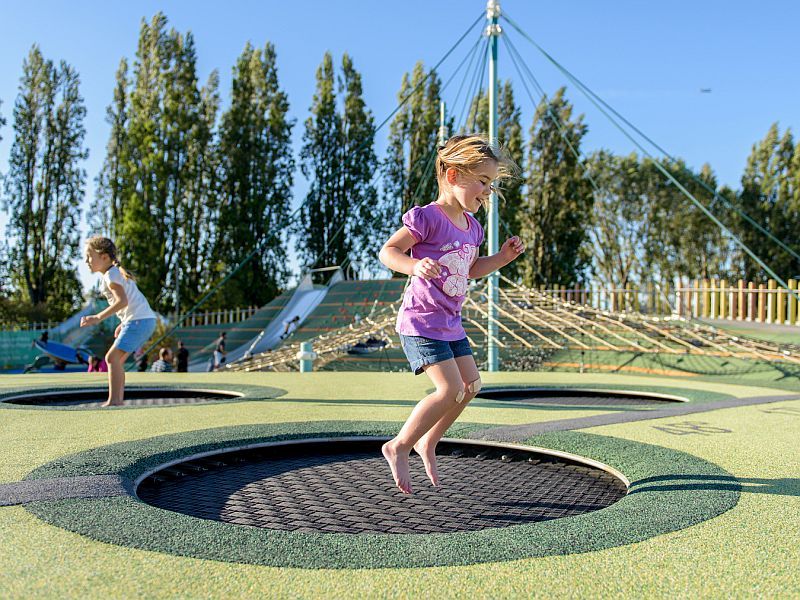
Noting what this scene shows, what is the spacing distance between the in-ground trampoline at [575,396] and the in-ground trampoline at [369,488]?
2.63 meters

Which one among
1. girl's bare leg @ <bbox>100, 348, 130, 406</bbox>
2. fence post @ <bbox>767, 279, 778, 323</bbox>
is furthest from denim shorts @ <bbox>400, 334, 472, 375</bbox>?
fence post @ <bbox>767, 279, 778, 323</bbox>

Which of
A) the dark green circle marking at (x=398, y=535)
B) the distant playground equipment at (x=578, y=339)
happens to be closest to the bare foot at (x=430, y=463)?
the dark green circle marking at (x=398, y=535)

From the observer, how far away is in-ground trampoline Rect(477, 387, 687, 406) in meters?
5.87

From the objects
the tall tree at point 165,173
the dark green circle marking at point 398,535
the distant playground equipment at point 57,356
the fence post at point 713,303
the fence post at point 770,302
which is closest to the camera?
the dark green circle marking at point 398,535

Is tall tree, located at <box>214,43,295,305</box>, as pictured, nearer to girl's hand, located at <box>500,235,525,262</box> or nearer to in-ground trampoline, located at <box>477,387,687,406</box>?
in-ground trampoline, located at <box>477,387,687,406</box>

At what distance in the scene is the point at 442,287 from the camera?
2.33 m

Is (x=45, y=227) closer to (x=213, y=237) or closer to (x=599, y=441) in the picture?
(x=213, y=237)

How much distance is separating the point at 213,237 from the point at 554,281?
11.2 metres

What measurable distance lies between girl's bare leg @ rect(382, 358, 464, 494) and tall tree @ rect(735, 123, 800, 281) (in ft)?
81.3

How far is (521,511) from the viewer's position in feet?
7.56

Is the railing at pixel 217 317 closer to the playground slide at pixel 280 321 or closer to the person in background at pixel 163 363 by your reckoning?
the playground slide at pixel 280 321

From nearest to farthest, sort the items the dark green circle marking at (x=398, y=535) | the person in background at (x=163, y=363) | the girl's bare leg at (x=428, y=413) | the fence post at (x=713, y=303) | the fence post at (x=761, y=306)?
the dark green circle marking at (x=398, y=535)
the girl's bare leg at (x=428, y=413)
the person in background at (x=163, y=363)
the fence post at (x=761, y=306)
the fence post at (x=713, y=303)

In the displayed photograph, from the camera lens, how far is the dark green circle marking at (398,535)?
1.63 m

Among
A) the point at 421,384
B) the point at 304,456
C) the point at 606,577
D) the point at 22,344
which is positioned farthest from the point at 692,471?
the point at 22,344
